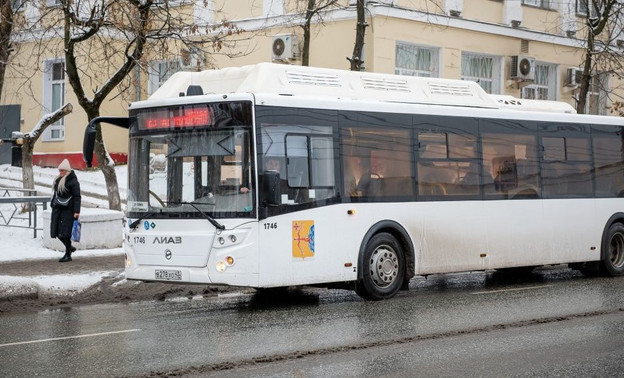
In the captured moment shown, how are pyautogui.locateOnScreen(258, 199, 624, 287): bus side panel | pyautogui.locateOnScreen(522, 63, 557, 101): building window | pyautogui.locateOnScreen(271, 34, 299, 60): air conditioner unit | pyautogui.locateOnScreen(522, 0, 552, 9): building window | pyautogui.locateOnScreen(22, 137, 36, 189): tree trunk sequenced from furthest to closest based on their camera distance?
pyautogui.locateOnScreen(522, 63, 557, 101): building window
pyautogui.locateOnScreen(522, 0, 552, 9): building window
pyautogui.locateOnScreen(271, 34, 299, 60): air conditioner unit
pyautogui.locateOnScreen(22, 137, 36, 189): tree trunk
pyautogui.locateOnScreen(258, 199, 624, 287): bus side panel

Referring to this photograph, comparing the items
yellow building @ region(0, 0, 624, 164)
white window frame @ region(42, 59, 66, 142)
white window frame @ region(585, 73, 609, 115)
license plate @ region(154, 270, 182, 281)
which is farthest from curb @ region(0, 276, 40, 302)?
white window frame @ region(585, 73, 609, 115)

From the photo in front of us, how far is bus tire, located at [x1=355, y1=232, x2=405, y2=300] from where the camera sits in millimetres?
14633

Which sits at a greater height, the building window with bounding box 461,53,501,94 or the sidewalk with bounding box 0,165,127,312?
the building window with bounding box 461,53,501,94

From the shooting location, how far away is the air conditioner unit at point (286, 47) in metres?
29.9

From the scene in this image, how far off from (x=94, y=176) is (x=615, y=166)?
18397mm

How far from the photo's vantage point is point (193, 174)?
1355cm

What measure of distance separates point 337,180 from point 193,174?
2007 mm

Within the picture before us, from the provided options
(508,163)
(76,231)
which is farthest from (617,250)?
(76,231)

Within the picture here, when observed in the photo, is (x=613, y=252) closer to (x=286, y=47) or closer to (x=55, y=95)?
(x=286, y=47)

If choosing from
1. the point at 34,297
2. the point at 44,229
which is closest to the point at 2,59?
the point at 44,229

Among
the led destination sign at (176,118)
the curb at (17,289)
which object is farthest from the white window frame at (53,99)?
the led destination sign at (176,118)

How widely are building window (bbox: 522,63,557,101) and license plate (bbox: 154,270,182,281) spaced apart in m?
24.0

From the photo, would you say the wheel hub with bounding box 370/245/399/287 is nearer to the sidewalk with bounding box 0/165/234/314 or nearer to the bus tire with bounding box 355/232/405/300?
the bus tire with bounding box 355/232/405/300

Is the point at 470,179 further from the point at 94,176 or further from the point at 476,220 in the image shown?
the point at 94,176
